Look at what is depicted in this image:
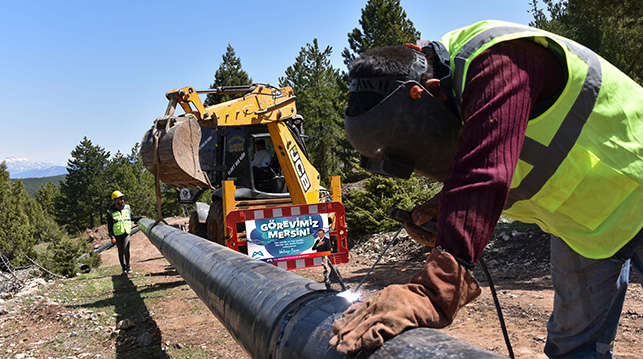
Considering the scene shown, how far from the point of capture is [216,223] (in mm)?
8445

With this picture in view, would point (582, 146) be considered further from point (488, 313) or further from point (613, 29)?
point (613, 29)

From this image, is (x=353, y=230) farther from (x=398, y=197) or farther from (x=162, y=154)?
(x=162, y=154)

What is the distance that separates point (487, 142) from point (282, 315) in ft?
3.21

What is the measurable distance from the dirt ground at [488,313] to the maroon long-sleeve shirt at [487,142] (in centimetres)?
318

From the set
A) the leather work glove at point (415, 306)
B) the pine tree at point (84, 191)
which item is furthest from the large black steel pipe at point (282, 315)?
the pine tree at point (84, 191)

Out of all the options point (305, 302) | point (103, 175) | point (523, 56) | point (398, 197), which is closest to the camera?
point (523, 56)

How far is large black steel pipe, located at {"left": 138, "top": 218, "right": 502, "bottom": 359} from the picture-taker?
109 cm

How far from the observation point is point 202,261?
352 cm

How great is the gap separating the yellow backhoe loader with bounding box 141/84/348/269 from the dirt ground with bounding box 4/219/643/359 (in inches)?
44.7

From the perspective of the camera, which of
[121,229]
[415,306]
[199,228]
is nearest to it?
[415,306]

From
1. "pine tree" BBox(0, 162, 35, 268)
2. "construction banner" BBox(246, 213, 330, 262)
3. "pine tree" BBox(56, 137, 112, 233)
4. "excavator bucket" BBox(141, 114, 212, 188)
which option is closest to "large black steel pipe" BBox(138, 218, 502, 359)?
"excavator bucket" BBox(141, 114, 212, 188)

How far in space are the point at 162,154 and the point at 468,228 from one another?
4.79 m

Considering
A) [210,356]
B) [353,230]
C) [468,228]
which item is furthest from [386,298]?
[353,230]

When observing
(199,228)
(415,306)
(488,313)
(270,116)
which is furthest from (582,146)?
(199,228)
